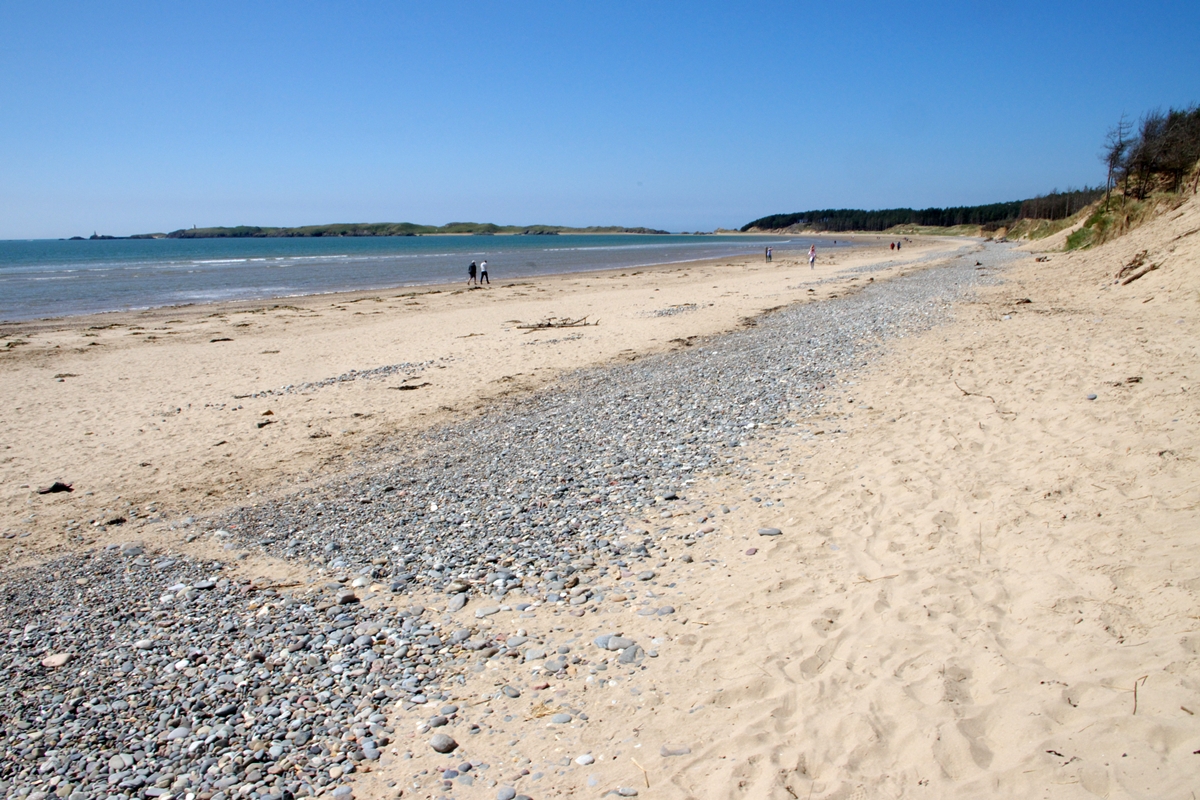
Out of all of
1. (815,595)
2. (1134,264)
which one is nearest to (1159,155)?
(1134,264)

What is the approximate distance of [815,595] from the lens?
4.65 m

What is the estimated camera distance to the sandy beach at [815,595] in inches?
128

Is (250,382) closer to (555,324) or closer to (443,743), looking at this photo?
(555,324)

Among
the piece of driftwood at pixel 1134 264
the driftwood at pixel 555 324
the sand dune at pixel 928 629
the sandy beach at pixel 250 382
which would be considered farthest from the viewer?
the driftwood at pixel 555 324

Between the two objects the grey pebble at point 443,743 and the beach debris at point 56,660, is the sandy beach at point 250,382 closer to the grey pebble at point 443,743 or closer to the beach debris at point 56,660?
the beach debris at point 56,660

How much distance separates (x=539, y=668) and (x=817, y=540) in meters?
2.48

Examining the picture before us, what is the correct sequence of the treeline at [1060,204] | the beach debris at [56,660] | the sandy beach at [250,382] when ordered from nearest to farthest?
the beach debris at [56,660] < the sandy beach at [250,382] < the treeline at [1060,204]

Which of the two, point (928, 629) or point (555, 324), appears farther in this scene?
point (555, 324)

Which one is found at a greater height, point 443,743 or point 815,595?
point 815,595

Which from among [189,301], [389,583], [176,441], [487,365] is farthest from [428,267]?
[389,583]

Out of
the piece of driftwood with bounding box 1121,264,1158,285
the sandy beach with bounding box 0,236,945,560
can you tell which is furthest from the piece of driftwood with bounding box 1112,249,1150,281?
the sandy beach with bounding box 0,236,945,560

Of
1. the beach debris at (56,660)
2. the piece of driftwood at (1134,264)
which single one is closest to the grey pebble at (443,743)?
the beach debris at (56,660)

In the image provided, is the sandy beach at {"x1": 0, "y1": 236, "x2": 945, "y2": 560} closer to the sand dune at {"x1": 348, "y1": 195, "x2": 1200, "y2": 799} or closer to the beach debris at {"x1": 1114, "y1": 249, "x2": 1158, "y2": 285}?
the sand dune at {"x1": 348, "y1": 195, "x2": 1200, "y2": 799}

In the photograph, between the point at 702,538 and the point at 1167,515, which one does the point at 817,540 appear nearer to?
the point at 702,538
